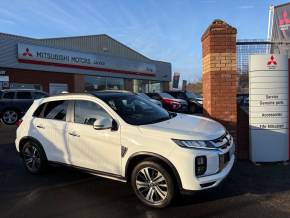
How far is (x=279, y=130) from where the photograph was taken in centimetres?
763

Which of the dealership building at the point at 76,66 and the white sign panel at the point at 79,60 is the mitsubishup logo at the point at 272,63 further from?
the white sign panel at the point at 79,60

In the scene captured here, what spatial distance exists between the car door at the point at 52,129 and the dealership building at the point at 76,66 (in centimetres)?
1808

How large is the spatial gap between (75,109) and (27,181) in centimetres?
167

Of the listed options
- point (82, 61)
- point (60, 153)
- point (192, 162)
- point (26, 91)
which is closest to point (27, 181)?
point (60, 153)

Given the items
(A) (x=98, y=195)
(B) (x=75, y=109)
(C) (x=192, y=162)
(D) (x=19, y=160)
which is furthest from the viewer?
(D) (x=19, y=160)

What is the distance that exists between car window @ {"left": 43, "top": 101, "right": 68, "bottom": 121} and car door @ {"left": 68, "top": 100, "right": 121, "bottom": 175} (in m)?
0.31

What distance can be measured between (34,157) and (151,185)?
117 inches

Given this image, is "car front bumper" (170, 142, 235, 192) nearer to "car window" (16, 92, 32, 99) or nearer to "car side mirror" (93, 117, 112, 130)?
"car side mirror" (93, 117, 112, 130)

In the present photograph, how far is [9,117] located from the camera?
56.9ft

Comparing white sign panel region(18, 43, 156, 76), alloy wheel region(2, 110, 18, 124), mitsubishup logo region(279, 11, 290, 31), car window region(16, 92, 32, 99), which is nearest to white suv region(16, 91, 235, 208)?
mitsubishup logo region(279, 11, 290, 31)

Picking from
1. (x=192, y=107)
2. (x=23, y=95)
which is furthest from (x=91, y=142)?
(x=192, y=107)

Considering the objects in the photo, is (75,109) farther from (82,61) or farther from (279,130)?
(82,61)

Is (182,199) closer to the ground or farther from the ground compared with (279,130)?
closer to the ground

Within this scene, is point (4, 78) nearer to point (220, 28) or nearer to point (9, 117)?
point (9, 117)
